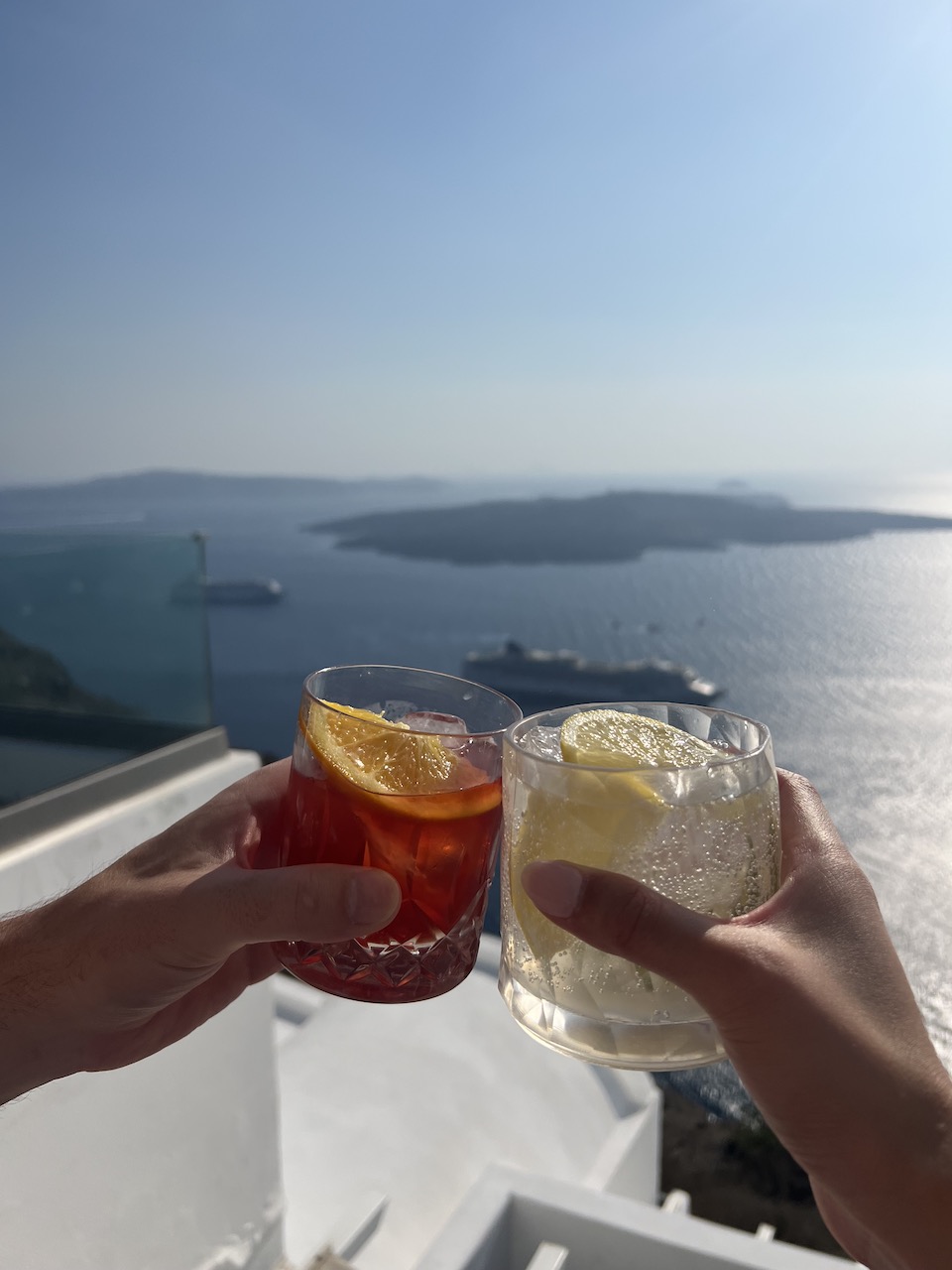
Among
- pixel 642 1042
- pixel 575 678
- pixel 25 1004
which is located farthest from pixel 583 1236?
pixel 575 678

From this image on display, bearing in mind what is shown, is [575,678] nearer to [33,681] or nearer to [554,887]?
[33,681]

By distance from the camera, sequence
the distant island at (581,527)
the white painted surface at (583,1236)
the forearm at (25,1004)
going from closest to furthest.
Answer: the forearm at (25,1004) → the white painted surface at (583,1236) → the distant island at (581,527)

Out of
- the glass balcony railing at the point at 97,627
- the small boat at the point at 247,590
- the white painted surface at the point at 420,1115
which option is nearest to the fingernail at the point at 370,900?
the glass balcony railing at the point at 97,627

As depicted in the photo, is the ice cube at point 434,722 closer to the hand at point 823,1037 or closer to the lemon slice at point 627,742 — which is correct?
the lemon slice at point 627,742

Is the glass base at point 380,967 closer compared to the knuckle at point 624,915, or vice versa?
the knuckle at point 624,915

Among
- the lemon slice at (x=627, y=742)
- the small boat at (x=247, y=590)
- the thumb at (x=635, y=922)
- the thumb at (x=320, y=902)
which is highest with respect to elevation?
the lemon slice at (x=627, y=742)

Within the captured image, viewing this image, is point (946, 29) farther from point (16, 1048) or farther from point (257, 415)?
point (257, 415)
